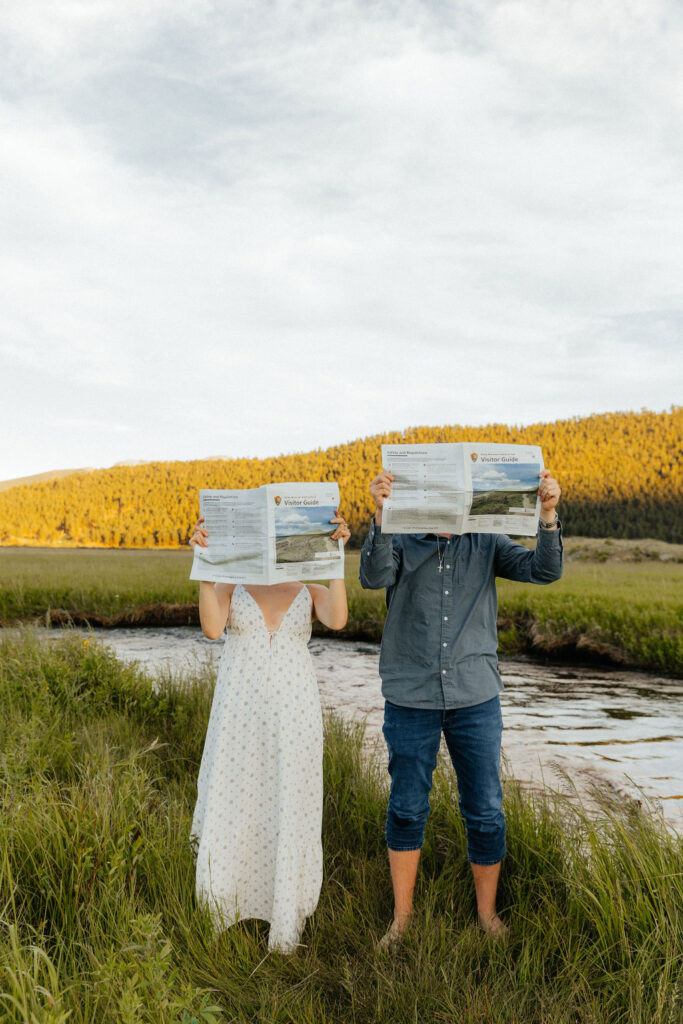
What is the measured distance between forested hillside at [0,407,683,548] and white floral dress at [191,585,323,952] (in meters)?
7.62

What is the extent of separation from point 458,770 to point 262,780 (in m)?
0.78

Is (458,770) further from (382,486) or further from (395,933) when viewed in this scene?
(382,486)

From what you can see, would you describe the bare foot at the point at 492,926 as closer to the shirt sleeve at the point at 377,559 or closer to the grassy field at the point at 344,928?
the grassy field at the point at 344,928

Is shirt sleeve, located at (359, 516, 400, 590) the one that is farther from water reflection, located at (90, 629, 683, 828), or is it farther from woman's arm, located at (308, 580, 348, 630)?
water reflection, located at (90, 629, 683, 828)

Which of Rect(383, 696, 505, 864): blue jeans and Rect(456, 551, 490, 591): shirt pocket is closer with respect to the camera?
Rect(383, 696, 505, 864): blue jeans

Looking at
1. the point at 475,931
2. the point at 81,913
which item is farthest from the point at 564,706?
the point at 81,913

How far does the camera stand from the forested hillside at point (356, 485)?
28.5 meters

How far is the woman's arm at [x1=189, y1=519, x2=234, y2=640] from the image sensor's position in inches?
107

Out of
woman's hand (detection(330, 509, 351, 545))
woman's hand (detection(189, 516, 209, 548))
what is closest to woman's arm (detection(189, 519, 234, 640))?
woman's hand (detection(189, 516, 209, 548))

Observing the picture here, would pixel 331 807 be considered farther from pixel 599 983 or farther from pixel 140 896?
pixel 599 983

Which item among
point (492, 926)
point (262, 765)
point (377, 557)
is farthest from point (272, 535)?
point (492, 926)

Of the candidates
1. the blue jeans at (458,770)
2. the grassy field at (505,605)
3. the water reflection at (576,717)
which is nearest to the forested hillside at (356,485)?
the grassy field at (505,605)

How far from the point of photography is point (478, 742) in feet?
8.63

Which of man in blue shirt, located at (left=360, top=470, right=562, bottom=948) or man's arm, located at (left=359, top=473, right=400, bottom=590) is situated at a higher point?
man's arm, located at (left=359, top=473, right=400, bottom=590)
